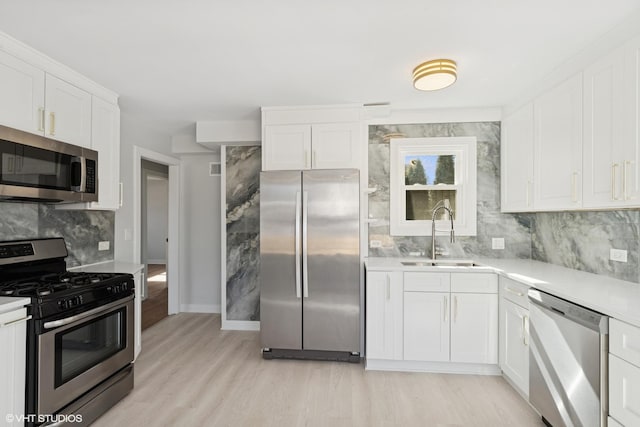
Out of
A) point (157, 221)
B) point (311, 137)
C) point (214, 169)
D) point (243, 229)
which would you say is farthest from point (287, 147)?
point (157, 221)

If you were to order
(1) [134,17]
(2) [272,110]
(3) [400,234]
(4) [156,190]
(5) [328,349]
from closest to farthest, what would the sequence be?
1. (1) [134,17]
2. (5) [328,349]
3. (2) [272,110]
4. (3) [400,234]
5. (4) [156,190]

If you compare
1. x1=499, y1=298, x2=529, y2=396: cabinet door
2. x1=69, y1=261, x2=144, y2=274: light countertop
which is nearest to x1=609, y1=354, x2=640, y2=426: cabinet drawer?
x1=499, y1=298, x2=529, y2=396: cabinet door

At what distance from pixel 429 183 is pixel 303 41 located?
2071 millimetres

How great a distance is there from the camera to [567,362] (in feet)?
5.77

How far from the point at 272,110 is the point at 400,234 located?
1.87 metres

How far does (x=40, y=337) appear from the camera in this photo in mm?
1709

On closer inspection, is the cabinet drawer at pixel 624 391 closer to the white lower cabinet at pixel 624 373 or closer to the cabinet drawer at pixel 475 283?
the white lower cabinet at pixel 624 373

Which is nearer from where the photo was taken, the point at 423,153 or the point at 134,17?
the point at 134,17

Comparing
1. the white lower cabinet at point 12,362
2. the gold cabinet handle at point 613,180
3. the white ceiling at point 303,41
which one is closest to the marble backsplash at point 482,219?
the white ceiling at point 303,41


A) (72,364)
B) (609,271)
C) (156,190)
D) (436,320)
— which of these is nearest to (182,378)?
(72,364)

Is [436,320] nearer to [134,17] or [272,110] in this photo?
[272,110]

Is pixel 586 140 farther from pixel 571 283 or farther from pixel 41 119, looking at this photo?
pixel 41 119

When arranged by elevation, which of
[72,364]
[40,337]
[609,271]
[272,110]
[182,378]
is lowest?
[182,378]

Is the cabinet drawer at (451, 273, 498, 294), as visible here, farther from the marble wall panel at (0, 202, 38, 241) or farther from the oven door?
the marble wall panel at (0, 202, 38, 241)
